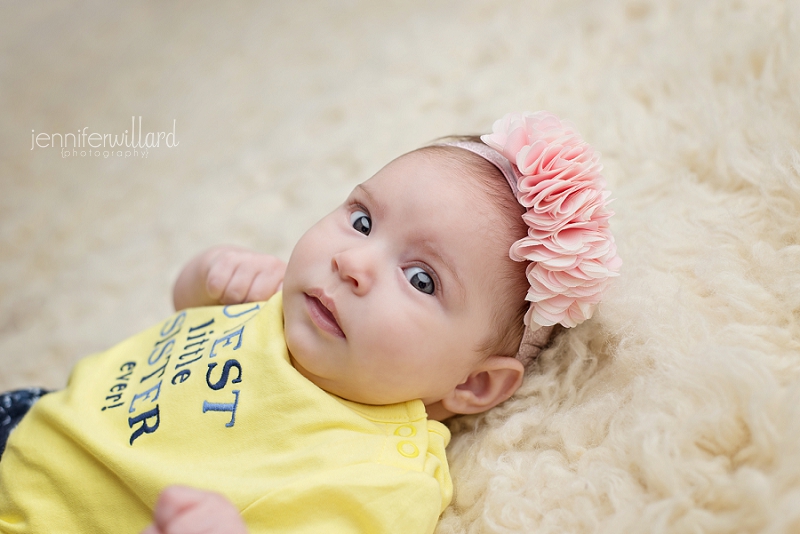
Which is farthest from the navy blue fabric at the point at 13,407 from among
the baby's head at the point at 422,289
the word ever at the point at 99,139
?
the word ever at the point at 99,139

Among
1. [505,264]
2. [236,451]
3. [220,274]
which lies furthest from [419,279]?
[220,274]

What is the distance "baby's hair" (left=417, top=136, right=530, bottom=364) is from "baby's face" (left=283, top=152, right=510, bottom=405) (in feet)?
0.04

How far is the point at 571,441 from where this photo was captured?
39.2 inches

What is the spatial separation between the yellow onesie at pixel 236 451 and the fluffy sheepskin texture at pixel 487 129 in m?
0.13

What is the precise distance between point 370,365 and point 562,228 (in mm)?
355

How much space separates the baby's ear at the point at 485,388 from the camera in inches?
43.4

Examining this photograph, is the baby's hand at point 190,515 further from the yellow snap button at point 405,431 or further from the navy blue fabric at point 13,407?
the navy blue fabric at point 13,407

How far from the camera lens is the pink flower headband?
100 centimetres

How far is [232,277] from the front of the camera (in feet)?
4.44

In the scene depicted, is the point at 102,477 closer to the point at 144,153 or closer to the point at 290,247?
the point at 290,247

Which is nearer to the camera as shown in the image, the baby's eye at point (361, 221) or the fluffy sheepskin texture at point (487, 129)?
the fluffy sheepskin texture at point (487, 129)

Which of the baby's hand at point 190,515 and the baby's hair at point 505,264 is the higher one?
the baby's hair at point 505,264

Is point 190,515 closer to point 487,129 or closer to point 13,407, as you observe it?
point 13,407

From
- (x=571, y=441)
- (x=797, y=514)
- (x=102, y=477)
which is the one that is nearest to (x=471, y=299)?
A: (x=571, y=441)
